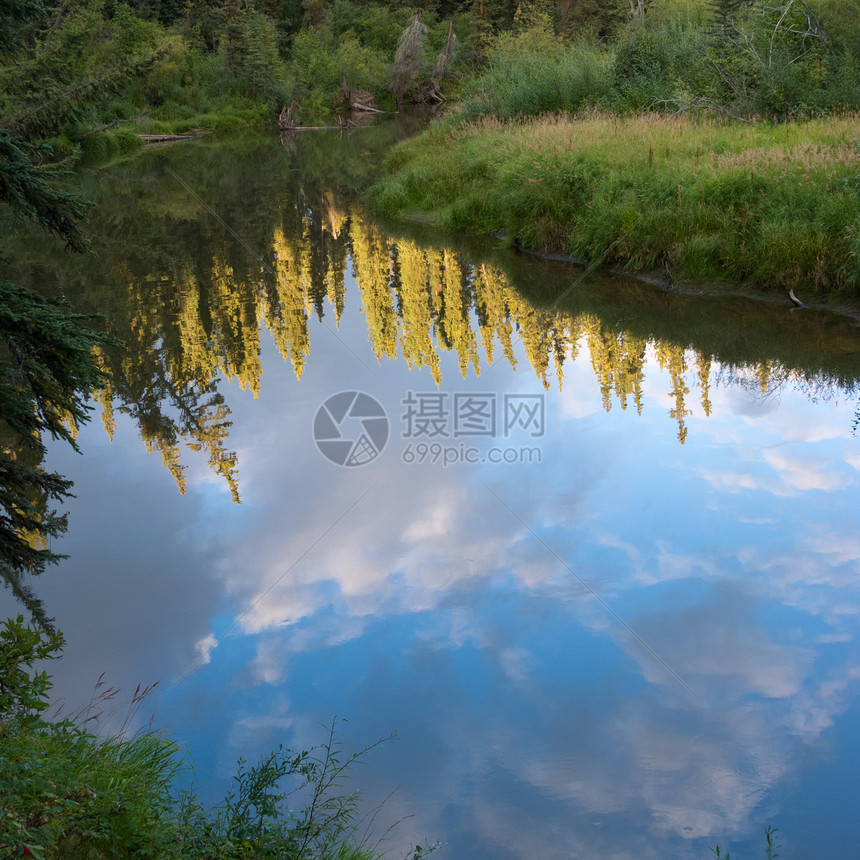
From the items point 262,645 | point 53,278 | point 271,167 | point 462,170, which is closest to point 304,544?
point 262,645

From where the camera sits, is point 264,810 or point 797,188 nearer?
point 264,810

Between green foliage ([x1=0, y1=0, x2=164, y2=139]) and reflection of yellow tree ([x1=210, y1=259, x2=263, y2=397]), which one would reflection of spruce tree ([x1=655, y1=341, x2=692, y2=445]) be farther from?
green foliage ([x1=0, y1=0, x2=164, y2=139])

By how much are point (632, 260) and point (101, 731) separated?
381 inches

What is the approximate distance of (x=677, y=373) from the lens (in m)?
8.87

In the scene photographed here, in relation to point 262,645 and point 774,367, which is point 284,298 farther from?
point 262,645

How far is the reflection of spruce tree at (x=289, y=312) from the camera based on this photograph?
10469mm

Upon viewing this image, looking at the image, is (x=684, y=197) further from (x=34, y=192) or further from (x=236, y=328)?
(x=34, y=192)

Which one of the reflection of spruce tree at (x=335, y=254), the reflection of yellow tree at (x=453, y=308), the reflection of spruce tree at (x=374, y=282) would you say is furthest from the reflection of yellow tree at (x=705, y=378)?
the reflection of spruce tree at (x=335, y=254)

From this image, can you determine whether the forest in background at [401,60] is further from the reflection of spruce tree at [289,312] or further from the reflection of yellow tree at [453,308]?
the reflection of yellow tree at [453,308]

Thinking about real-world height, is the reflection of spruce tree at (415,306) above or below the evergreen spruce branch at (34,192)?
below

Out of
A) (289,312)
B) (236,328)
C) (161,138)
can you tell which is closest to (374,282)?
(289,312)

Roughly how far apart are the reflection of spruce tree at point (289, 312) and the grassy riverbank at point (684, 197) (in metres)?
3.47

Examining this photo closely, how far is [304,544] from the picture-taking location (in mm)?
6074

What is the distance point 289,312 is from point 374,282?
182 centimetres
